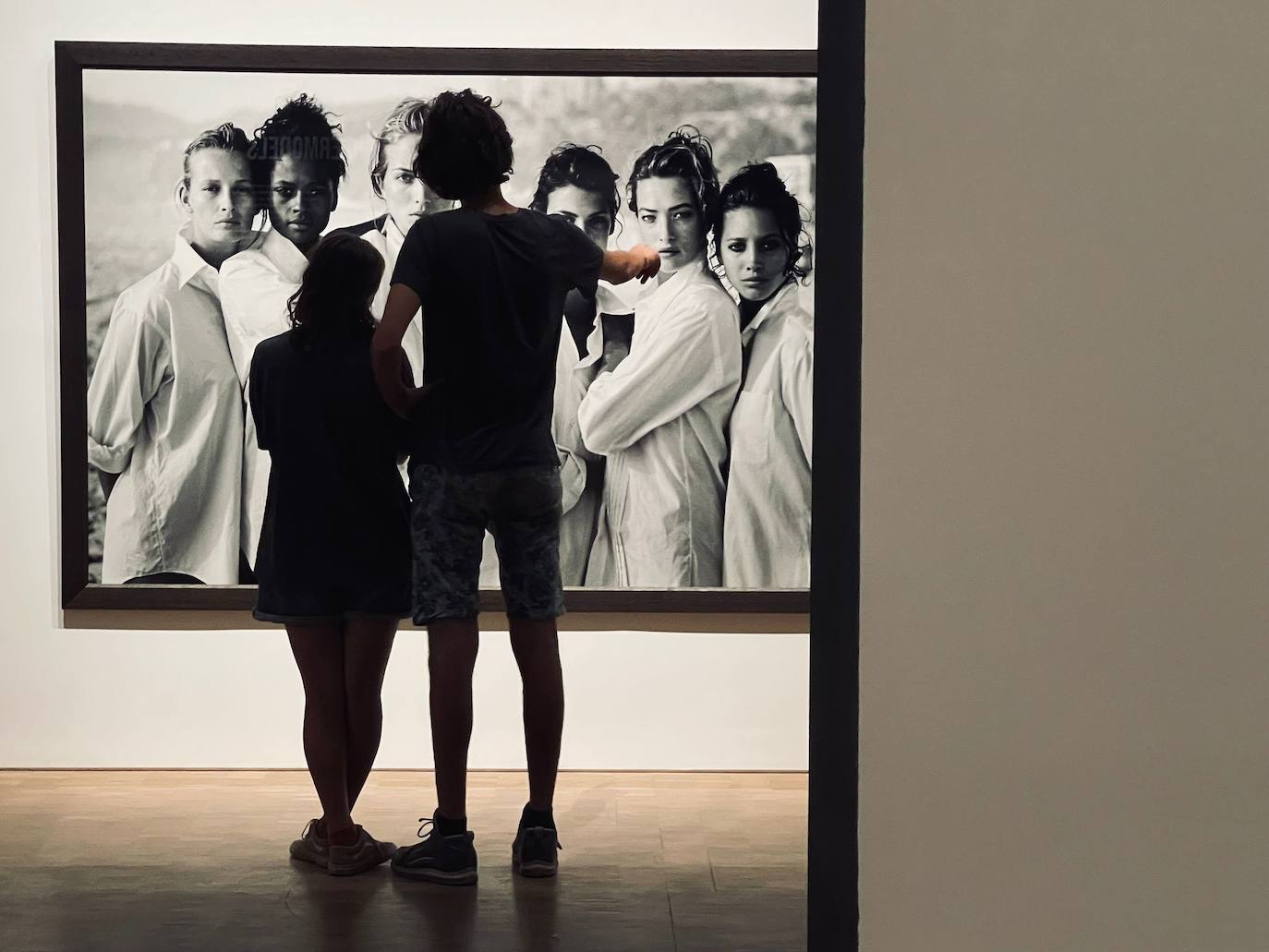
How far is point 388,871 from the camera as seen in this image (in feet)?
7.80

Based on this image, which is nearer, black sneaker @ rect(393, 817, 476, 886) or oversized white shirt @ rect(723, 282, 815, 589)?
black sneaker @ rect(393, 817, 476, 886)

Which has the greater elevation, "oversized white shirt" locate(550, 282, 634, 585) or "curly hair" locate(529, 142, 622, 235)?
"curly hair" locate(529, 142, 622, 235)

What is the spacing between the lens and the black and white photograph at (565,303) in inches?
117

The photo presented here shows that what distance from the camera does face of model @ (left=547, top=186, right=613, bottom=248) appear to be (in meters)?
3.01

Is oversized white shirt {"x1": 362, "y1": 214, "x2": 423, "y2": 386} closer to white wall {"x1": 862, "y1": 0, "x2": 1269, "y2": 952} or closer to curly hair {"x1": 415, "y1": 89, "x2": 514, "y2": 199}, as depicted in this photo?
curly hair {"x1": 415, "y1": 89, "x2": 514, "y2": 199}

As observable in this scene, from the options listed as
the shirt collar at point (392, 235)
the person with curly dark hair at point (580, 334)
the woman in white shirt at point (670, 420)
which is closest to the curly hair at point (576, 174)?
the person with curly dark hair at point (580, 334)

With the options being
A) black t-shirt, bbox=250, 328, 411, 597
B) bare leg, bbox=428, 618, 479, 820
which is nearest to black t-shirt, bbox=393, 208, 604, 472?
black t-shirt, bbox=250, 328, 411, 597

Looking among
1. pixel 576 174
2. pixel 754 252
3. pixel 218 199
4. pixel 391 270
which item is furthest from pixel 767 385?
pixel 218 199

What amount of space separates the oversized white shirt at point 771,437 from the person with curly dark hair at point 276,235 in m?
1.16

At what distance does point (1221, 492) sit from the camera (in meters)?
0.82

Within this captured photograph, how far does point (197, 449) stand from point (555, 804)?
4.24ft

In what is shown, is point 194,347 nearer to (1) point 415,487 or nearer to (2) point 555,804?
(1) point 415,487

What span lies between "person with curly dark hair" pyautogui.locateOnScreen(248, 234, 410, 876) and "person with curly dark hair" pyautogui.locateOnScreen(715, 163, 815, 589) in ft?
3.43

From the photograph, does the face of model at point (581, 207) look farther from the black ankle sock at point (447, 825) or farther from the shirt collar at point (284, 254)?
the black ankle sock at point (447, 825)
